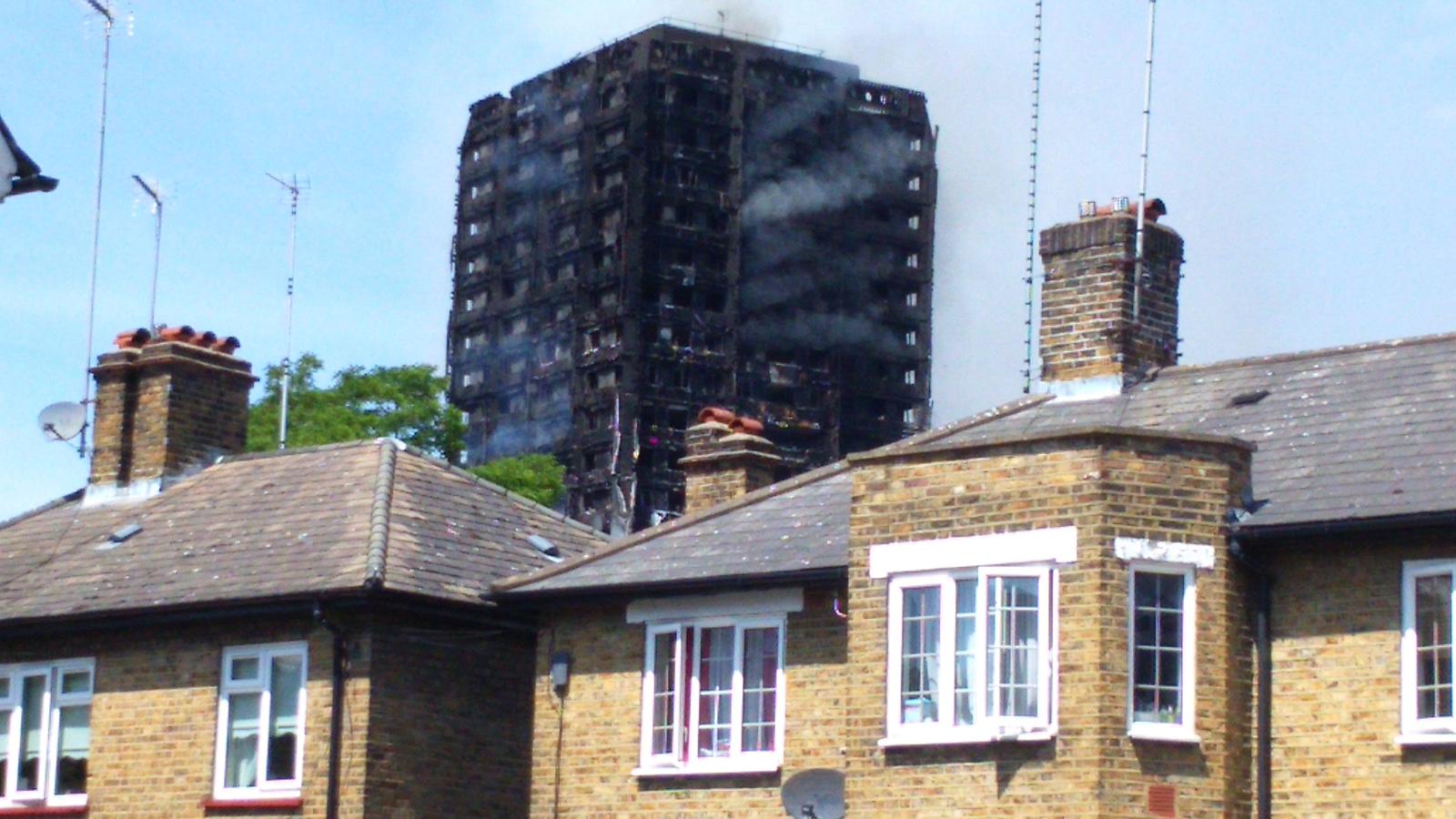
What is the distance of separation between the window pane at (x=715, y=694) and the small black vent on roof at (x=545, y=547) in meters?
4.84

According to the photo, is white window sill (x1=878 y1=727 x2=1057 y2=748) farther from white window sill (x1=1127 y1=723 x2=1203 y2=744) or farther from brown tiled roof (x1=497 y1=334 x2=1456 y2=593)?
brown tiled roof (x1=497 y1=334 x2=1456 y2=593)

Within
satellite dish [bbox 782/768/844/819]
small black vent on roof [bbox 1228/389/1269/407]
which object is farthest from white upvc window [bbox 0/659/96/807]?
small black vent on roof [bbox 1228/389/1269/407]

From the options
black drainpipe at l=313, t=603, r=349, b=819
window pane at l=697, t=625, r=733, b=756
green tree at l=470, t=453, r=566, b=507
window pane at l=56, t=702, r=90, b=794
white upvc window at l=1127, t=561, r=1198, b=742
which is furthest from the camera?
green tree at l=470, t=453, r=566, b=507

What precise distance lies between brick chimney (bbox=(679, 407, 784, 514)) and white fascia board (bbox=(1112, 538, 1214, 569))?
8655mm

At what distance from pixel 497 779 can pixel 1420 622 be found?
36.2 feet

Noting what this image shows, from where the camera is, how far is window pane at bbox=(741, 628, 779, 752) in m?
25.7

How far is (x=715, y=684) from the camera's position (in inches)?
1025

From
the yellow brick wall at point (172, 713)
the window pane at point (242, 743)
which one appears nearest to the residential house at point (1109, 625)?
the yellow brick wall at point (172, 713)

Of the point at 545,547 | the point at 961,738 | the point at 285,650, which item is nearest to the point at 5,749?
the point at 285,650

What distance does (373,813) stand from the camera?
89.6ft

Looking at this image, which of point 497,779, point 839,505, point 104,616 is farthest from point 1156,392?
point 104,616

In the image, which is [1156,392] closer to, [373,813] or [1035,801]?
[1035,801]

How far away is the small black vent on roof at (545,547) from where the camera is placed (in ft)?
101

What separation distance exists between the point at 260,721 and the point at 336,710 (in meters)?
1.17
